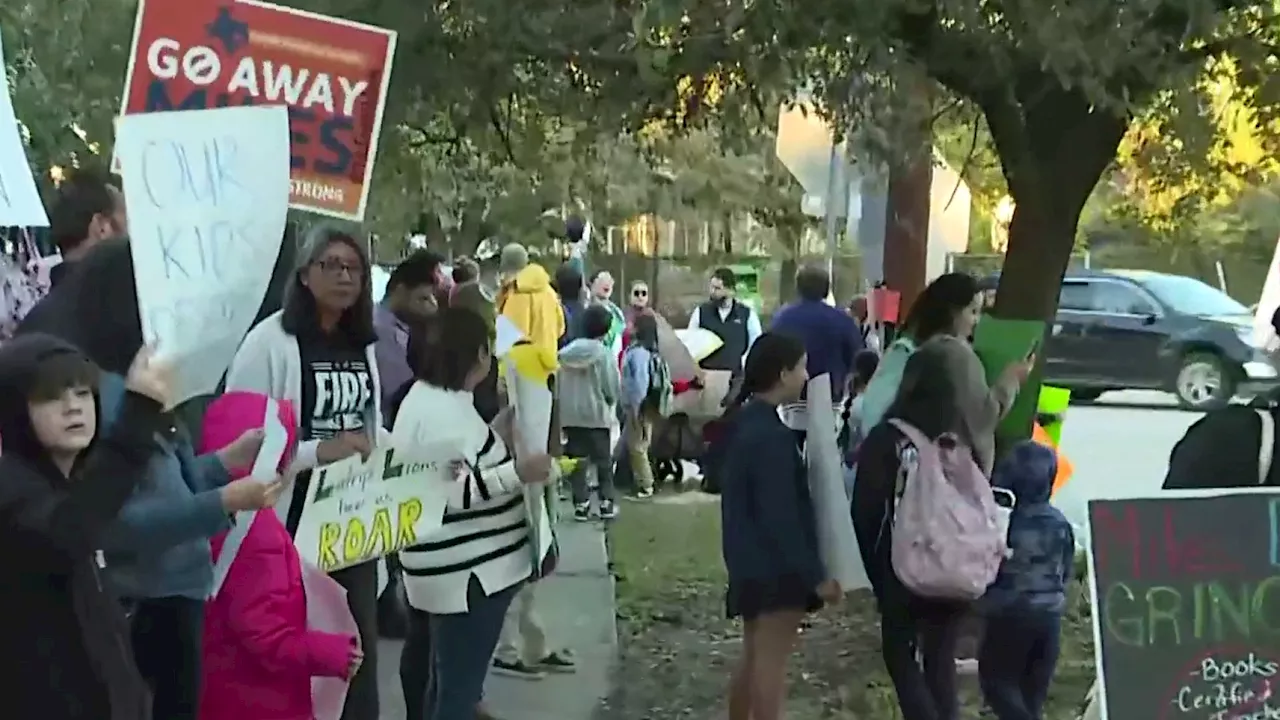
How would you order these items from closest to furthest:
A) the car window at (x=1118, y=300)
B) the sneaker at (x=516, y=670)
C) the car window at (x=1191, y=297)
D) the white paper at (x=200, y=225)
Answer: the white paper at (x=200, y=225) → the sneaker at (x=516, y=670) → the car window at (x=1191, y=297) → the car window at (x=1118, y=300)

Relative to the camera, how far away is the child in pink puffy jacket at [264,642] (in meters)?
4.20

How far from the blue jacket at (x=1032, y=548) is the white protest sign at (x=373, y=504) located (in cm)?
192

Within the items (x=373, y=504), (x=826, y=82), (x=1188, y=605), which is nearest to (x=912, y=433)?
(x=1188, y=605)

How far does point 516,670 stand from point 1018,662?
2.52m

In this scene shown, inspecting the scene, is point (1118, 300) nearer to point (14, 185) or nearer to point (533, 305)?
point (533, 305)

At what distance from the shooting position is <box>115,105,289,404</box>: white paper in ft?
12.3

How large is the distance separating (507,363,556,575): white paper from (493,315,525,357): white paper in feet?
5.11

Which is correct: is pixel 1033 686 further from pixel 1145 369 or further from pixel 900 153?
pixel 1145 369

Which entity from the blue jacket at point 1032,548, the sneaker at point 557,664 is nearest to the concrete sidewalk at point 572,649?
the sneaker at point 557,664

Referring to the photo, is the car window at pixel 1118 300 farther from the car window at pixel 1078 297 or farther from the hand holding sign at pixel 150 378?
the hand holding sign at pixel 150 378

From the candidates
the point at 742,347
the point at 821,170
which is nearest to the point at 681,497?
the point at 742,347

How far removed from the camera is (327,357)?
16.5ft

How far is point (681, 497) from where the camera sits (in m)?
13.4

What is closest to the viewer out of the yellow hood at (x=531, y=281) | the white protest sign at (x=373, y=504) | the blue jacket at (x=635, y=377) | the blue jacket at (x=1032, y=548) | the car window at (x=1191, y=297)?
the white protest sign at (x=373, y=504)
